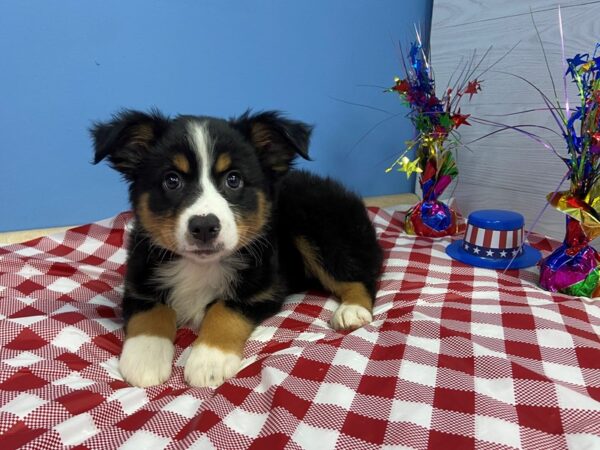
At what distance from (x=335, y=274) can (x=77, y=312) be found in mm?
1052

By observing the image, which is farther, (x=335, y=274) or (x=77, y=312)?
(x=335, y=274)

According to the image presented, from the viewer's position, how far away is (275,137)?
1.83 metres

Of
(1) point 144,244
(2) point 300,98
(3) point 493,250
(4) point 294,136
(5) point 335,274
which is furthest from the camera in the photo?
(2) point 300,98

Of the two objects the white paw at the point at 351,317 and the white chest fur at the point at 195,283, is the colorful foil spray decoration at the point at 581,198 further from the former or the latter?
the white chest fur at the point at 195,283

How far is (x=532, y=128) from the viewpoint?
2744 mm

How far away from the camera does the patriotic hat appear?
2.37 m

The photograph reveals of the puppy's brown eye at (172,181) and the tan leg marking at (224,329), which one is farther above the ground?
the puppy's brown eye at (172,181)

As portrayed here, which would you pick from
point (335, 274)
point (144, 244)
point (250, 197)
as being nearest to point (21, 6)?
point (144, 244)

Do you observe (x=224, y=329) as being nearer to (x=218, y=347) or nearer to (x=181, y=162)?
(x=218, y=347)

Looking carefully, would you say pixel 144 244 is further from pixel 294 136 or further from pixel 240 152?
pixel 294 136

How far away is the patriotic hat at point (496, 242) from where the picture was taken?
2.37 meters

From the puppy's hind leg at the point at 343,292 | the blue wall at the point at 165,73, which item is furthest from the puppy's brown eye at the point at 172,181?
the blue wall at the point at 165,73

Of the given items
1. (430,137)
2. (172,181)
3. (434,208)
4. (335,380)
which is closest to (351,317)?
(335,380)

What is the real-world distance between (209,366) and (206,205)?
0.50 m
